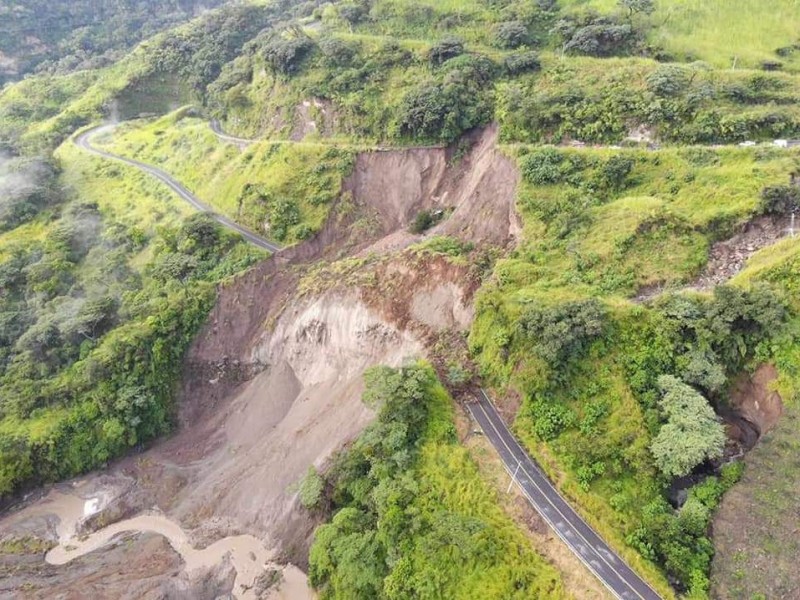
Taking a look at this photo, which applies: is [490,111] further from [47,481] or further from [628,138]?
[47,481]

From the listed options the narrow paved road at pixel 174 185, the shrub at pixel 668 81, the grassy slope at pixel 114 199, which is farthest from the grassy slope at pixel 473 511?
the grassy slope at pixel 114 199

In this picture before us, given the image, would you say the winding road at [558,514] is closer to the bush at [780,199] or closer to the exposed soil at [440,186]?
the exposed soil at [440,186]

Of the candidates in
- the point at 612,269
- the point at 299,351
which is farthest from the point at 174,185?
the point at 612,269

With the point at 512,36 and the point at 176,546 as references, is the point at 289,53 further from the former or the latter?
the point at 176,546

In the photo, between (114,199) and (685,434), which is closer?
(685,434)

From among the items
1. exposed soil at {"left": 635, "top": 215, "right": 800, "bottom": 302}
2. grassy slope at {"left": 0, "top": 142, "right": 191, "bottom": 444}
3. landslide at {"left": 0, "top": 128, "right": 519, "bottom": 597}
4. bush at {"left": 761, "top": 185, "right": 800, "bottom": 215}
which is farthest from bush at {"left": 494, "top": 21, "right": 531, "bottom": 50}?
grassy slope at {"left": 0, "top": 142, "right": 191, "bottom": 444}

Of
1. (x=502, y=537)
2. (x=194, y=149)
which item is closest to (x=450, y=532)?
(x=502, y=537)
